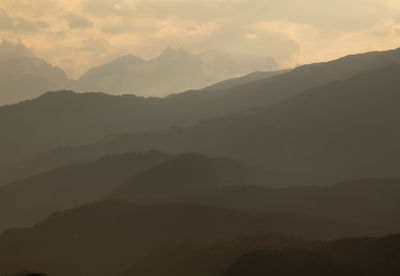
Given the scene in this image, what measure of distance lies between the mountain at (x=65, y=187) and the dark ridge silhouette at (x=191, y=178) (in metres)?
10.8

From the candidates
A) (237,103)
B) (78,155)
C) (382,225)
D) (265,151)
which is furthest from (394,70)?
(78,155)

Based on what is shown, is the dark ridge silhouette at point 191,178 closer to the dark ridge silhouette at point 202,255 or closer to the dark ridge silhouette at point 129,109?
the dark ridge silhouette at point 202,255

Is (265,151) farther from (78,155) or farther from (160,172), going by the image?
(78,155)

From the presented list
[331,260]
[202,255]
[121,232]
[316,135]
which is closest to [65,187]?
[121,232]

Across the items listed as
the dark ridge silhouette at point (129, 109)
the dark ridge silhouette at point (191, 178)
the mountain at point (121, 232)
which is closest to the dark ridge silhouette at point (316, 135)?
the dark ridge silhouette at point (191, 178)

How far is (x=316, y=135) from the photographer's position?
109 metres

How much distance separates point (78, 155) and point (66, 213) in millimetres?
57509

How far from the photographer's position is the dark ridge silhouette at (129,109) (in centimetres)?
14612

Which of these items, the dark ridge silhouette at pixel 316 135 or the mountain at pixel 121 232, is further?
the dark ridge silhouette at pixel 316 135

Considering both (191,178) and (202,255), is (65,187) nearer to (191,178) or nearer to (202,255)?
(191,178)

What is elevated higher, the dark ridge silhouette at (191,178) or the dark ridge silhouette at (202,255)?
the dark ridge silhouette at (191,178)

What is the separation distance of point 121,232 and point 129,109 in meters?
110

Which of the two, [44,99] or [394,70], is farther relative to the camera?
[44,99]

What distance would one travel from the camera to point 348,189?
248 ft
